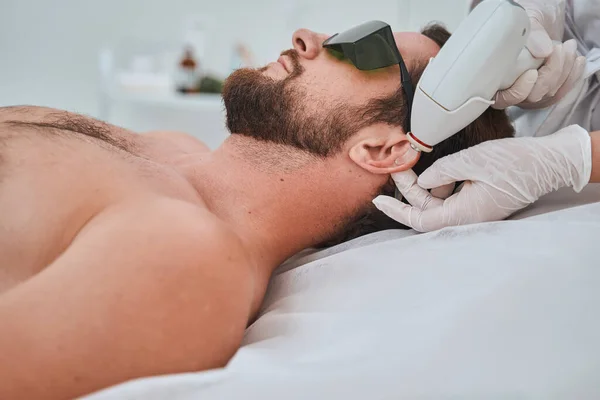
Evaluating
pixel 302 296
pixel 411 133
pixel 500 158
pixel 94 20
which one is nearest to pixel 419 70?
pixel 411 133

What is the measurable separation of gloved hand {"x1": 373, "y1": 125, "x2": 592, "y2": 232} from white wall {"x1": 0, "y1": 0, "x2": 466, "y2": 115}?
8.18 feet

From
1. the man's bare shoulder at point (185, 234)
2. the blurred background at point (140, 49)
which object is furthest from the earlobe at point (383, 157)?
the blurred background at point (140, 49)

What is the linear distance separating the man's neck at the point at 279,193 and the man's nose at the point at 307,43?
0.22m

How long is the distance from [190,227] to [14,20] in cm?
327

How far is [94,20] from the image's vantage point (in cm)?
370

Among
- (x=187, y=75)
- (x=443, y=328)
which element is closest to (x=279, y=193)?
(x=443, y=328)

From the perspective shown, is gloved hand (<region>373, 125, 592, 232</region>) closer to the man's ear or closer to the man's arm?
the man's ear

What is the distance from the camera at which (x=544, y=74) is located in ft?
3.99

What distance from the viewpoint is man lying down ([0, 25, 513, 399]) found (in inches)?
29.9

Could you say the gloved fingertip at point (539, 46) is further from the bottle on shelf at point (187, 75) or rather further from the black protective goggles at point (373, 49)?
the bottle on shelf at point (187, 75)

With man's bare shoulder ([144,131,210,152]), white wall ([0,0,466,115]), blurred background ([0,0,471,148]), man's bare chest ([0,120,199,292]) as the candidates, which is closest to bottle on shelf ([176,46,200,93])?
blurred background ([0,0,471,148])

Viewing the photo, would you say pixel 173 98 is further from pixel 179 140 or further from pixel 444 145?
pixel 444 145

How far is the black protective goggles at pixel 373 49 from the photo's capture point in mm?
1240

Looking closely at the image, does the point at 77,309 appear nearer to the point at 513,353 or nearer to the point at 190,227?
the point at 190,227
